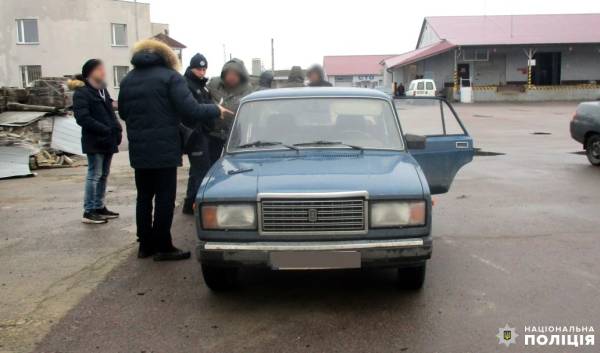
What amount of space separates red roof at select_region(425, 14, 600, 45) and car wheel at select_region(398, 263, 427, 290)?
37.1 m

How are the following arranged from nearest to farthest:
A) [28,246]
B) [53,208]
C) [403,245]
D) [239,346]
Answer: [239,346] < [403,245] < [28,246] < [53,208]

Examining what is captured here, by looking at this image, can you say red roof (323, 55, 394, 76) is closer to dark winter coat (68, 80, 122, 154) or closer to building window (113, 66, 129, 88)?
building window (113, 66, 129, 88)

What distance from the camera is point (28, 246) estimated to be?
619 cm

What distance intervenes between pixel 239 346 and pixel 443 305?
1.55 metres

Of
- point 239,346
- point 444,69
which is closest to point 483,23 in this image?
point 444,69

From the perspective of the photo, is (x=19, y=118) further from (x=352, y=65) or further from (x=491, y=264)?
(x=352, y=65)

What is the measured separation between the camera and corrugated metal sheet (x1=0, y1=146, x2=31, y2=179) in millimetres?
10688

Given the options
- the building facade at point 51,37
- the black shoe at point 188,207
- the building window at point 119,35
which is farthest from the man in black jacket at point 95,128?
the building window at point 119,35

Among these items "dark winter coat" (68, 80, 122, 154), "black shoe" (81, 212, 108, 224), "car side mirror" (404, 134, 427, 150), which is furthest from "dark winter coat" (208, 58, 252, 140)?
"car side mirror" (404, 134, 427, 150)

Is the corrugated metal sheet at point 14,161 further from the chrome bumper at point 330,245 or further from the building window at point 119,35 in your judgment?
the building window at point 119,35

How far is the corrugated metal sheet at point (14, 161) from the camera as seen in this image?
1069 centimetres

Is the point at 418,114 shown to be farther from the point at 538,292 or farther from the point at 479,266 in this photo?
the point at 538,292

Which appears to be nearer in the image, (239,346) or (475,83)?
(239,346)

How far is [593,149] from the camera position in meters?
11.0
